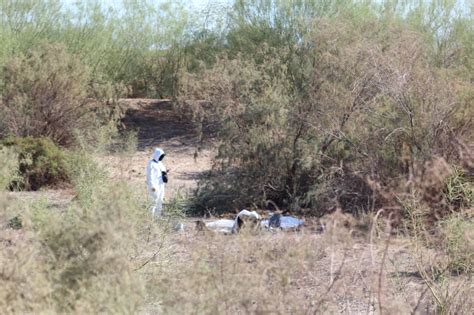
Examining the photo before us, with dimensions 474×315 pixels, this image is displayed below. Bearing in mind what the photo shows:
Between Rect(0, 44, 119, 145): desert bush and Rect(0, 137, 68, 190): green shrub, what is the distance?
2.39 m

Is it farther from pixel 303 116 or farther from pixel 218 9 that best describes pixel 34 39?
pixel 303 116

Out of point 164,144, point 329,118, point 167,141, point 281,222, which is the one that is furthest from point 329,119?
point 167,141

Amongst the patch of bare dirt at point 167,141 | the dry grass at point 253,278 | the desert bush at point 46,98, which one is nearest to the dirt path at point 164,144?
the patch of bare dirt at point 167,141

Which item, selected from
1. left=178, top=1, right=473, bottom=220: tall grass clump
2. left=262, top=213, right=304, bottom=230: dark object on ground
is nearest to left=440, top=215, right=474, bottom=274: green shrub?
left=262, top=213, right=304, bottom=230: dark object on ground

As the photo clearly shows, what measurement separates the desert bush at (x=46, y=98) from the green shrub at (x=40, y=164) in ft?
7.85

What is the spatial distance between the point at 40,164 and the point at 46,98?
392cm

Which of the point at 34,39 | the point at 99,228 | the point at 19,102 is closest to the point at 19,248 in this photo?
the point at 99,228

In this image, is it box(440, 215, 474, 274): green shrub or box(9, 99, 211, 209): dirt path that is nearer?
box(440, 215, 474, 274): green shrub

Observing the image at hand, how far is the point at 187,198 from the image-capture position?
54.0 feet

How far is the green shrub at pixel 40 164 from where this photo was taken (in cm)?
1911

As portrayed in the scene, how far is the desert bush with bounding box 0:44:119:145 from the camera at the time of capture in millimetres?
22219

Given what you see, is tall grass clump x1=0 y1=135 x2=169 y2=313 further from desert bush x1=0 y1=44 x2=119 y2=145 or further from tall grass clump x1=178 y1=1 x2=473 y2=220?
desert bush x1=0 y1=44 x2=119 y2=145

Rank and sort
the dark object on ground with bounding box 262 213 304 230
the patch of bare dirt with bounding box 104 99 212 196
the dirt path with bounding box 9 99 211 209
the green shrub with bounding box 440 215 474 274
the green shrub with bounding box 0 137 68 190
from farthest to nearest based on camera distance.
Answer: the patch of bare dirt with bounding box 104 99 212 196 → the dirt path with bounding box 9 99 211 209 → the green shrub with bounding box 0 137 68 190 → the dark object on ground with bounding box 262 213 304 230 → the green shrub with bounding box 440 215 474 274

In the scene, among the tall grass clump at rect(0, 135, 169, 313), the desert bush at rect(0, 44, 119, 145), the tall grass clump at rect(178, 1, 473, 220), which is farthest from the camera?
the desert bush at rect(0, 44, 119, 145)
